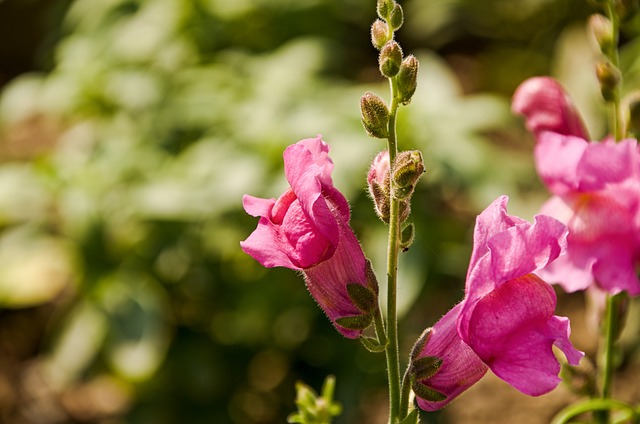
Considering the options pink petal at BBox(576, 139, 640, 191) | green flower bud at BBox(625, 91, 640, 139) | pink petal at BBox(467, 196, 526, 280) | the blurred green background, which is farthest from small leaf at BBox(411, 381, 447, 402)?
the blurred green background

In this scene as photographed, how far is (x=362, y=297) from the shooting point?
79 cm

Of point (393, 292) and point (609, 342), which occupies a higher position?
point (393, 292)

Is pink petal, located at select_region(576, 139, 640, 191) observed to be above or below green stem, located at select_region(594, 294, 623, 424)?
above

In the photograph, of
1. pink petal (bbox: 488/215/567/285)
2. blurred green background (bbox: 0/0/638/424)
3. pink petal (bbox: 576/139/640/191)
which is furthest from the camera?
blurred green background (bbox: 0/0/638/424)

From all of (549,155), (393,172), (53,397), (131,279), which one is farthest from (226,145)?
(393,172)

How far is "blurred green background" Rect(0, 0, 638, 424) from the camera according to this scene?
207cm

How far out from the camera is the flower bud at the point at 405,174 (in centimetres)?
72

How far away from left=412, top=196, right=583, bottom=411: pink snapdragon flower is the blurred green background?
1.16 metres

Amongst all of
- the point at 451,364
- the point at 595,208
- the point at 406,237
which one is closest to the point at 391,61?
the point at 406,237

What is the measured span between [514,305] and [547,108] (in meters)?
0.45

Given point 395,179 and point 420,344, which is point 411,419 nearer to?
point 420,344

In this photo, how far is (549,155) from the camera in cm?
103

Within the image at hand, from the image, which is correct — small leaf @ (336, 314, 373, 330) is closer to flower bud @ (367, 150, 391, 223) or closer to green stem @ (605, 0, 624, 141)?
flower bud @ (367, 150, 391, 223)

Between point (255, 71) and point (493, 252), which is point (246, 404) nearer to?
point (255, 71)
